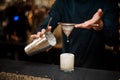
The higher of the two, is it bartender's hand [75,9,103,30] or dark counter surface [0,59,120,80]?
bartender's hand [75,9,103,30]

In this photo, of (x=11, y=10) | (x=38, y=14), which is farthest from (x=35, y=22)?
(x=11, y=10)

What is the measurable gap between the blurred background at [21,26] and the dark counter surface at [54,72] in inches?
71.9

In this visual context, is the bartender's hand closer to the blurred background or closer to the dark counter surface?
the dark counter surface

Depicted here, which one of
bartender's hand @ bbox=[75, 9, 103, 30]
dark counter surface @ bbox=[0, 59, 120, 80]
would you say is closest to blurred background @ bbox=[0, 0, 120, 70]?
dark counter surface @ bbox=[0, 59, 120, 80]

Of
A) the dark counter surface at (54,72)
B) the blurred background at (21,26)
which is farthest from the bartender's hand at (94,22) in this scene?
the blurred background at (21,26)

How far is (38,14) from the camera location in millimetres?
4504

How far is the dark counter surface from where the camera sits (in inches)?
89.6

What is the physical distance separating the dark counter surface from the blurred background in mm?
1827

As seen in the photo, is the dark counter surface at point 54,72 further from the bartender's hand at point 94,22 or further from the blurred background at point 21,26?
the blurred background at point 21,26

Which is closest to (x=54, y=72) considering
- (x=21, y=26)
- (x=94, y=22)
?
(x=94, y=22)

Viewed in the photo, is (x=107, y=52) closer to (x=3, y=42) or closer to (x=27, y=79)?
(x=3, y=42)

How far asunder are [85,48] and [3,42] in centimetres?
219

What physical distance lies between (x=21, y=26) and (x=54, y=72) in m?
2.34

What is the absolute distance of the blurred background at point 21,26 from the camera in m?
4.49
